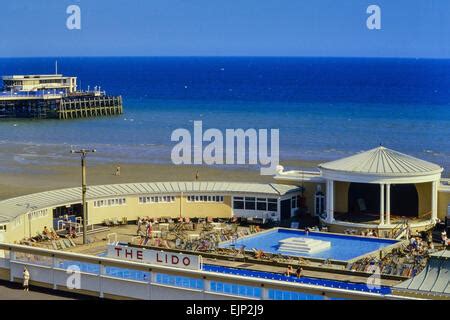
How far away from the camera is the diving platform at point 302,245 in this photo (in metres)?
34.4

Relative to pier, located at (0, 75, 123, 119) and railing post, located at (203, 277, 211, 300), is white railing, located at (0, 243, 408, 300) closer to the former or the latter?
railing post, located at (203, 277, 211, 300)

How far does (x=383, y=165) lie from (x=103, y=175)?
27.1 meters

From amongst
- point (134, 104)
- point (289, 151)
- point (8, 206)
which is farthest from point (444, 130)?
point (8, 206)

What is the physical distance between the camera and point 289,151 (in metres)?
77.9

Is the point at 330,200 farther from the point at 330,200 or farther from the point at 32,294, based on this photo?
the point at 32,294

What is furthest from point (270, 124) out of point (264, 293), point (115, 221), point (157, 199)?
point (264, 293)

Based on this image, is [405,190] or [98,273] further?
[405,190]

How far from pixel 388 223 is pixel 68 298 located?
19213 mm


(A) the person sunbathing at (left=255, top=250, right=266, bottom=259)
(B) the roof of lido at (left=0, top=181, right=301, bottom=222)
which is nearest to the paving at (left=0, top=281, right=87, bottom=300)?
(A) the person sunbathing at (left=255, top=250, right=266, bottom=259)

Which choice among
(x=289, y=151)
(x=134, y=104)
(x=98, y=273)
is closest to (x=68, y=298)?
(x=98, y=273)

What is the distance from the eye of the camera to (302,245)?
3459cm

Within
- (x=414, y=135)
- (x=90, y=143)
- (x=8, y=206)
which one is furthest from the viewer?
(x=414, y=135)
